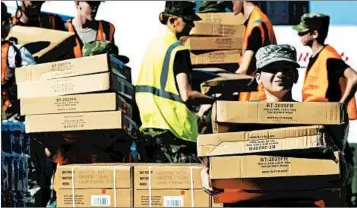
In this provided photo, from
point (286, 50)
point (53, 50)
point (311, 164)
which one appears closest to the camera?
point (311, 164)

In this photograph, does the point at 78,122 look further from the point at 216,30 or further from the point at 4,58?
the point at 216,30

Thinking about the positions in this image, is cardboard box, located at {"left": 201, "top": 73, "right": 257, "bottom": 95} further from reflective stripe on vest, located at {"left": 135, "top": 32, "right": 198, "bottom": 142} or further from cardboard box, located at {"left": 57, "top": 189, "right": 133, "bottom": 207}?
cardboard box, located at {"left": 57, "top": 189, "right": 133, "bottom": 207}

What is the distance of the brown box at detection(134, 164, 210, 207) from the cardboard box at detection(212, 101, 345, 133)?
0.53 m

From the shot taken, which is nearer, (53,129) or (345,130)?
(345,130)

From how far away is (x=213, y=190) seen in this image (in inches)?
195

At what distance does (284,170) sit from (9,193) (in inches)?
77.3

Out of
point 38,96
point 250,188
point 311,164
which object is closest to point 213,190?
point 250,188

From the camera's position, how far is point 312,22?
535 cm

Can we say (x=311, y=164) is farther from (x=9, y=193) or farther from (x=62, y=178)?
(x=9, y=193)

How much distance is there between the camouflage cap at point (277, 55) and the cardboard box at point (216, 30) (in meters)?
0.31

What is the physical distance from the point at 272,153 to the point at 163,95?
39.0 inches

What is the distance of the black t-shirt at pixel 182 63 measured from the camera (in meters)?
5.41

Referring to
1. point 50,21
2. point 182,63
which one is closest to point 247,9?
point 182,63

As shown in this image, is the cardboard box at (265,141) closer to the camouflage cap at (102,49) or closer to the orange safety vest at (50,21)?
the camouflage cap at (102,49)
